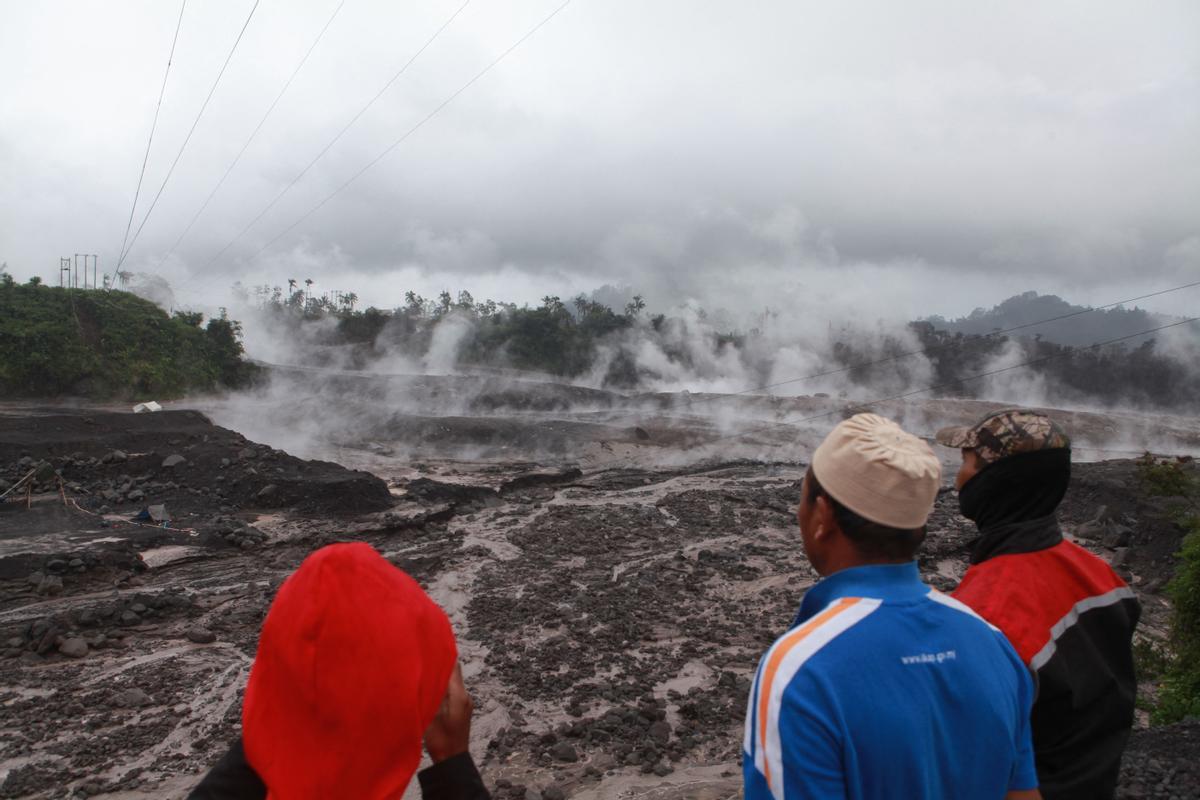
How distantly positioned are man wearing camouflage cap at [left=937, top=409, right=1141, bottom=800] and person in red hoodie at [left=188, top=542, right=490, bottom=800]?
56.2 inches

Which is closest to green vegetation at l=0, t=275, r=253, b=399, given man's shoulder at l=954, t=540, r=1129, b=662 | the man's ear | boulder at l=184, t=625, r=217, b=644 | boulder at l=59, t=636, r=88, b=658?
boulder at l=59, t=636, r=88, b=658

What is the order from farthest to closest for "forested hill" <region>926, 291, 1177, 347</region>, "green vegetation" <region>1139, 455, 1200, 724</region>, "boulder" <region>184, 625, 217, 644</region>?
"forested hill" <region>926, 291, 1177, 347</region>, "boulder" <region>184, 625, 217, 644</region>, "green vegetation" <region>1139, 455, 1200, 724</region>

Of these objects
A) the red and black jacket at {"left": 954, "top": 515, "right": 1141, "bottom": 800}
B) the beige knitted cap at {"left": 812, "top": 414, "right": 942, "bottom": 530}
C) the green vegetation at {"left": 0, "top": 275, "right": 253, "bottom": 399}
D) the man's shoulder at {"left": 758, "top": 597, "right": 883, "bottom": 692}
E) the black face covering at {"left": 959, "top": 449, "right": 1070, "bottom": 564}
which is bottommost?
the red and black jacket at {"left": 954, "top": 515, "right": 1141, "bottom": 800}

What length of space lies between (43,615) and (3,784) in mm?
3776

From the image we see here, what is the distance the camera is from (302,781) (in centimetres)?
133

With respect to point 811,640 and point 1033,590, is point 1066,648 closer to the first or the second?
point 1033,590

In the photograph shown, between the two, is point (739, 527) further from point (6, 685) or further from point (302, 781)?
point (302, 781)

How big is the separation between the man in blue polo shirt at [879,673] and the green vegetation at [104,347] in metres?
33.3

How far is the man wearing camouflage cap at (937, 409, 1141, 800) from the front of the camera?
1.78 metres

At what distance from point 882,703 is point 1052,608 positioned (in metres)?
0.90

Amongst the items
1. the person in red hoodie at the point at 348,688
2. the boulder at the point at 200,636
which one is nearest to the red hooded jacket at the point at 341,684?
the person in red hoodie at the point at 348,688

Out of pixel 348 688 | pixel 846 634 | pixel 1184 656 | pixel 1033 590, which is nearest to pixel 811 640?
pixel 846 634

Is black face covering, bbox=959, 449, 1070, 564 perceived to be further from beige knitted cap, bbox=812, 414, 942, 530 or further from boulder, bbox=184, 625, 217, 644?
boulder, bbox=184, 625, 217, 644

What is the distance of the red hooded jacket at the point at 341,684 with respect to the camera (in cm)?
130
